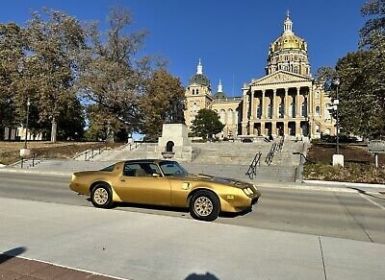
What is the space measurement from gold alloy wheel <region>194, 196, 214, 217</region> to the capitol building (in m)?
87.3

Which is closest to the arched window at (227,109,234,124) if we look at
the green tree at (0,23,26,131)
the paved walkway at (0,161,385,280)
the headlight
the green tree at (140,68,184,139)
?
the green tree at (140,68,184,139)

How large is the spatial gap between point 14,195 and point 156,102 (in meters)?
36.6

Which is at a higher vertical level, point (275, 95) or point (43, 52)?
point (275, 95)

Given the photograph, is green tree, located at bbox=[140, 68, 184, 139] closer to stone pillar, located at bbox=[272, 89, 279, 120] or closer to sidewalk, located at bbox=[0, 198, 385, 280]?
sidewalk, located at bbox=[0, 198, 385, 280]

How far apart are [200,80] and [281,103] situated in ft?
129

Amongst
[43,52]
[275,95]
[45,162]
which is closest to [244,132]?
[275,95]

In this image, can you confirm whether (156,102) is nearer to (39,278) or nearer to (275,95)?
(39,278)

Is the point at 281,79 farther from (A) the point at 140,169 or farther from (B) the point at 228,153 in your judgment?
(A) the point at 140,169

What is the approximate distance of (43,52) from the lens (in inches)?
1735

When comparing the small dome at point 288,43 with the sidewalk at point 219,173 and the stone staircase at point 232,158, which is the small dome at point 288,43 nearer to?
the stone staircase at point 232,158

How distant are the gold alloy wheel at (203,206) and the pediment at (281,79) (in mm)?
101431

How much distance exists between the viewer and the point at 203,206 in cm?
862

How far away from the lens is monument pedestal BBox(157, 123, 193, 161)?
34.7 m

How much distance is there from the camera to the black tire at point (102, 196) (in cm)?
985
